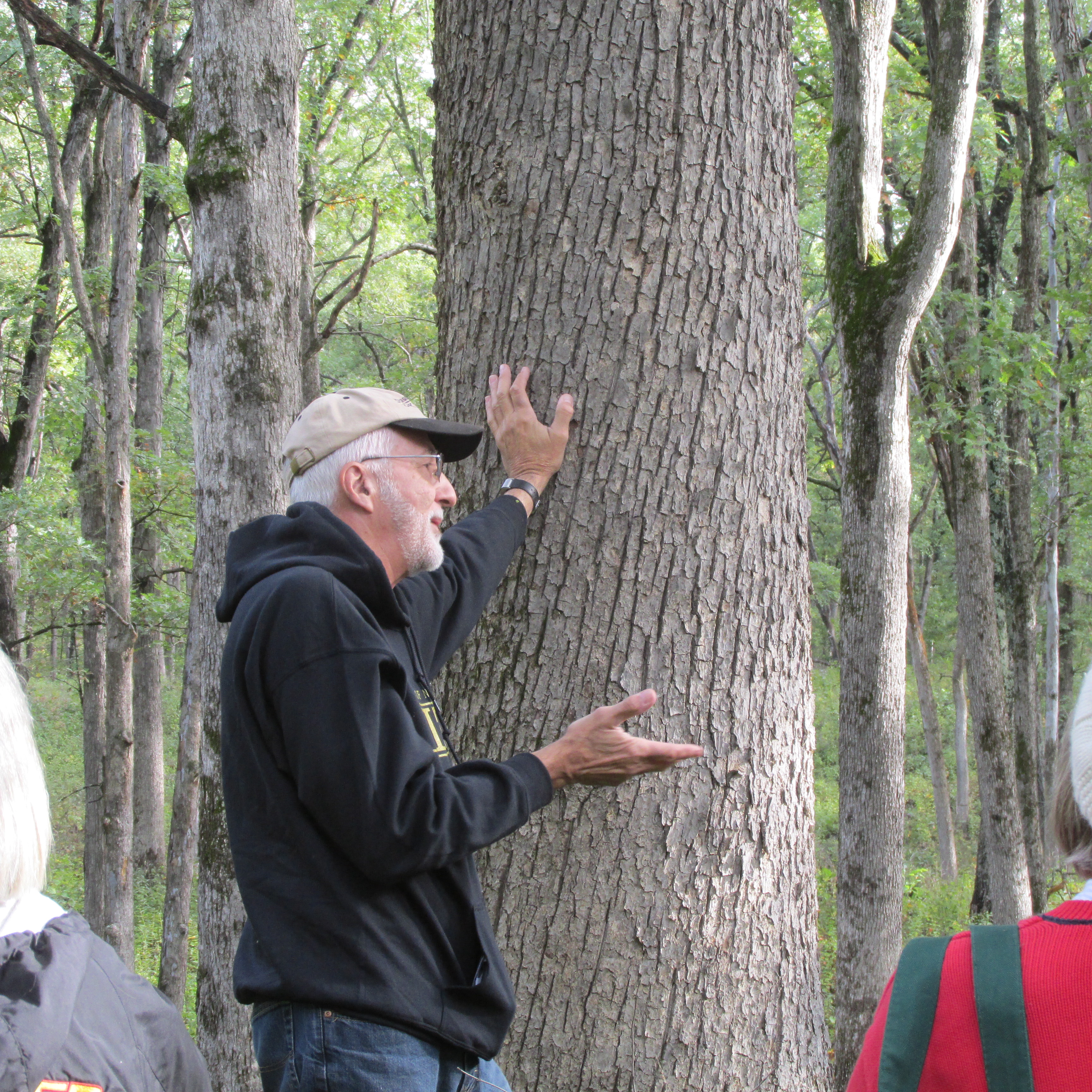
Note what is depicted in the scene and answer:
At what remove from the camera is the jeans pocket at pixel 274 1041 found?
1.81 metres

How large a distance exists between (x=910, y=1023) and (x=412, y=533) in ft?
4.58

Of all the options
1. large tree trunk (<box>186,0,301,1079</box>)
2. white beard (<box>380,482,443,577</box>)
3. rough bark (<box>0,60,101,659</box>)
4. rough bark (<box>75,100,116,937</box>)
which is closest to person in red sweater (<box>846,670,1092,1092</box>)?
white beard (<box>380,482,443,577</box>)

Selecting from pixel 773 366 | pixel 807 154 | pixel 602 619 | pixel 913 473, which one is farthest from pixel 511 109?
pixel 913 473

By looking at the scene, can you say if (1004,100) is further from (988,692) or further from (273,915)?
(273,915)

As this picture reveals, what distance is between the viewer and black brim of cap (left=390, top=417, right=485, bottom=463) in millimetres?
2279

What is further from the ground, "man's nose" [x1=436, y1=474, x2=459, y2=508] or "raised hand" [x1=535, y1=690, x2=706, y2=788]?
"man's nose" [x1=436, y1=474, x2=459, y2=508]

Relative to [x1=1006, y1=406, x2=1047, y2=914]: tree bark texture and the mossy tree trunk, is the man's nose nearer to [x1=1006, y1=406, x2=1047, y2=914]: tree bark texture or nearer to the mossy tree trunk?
the mossy tree trunk

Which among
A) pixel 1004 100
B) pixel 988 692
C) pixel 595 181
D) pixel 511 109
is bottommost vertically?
pixel 988 692

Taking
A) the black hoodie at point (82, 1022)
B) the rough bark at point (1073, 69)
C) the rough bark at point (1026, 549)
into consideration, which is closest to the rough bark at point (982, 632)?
the rough bark at point (1026, 549)

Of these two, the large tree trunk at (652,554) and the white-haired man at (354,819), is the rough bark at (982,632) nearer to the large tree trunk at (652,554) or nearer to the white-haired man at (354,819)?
the large tree trunk at (652,554)

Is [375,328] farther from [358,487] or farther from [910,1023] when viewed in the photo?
[910,1023]

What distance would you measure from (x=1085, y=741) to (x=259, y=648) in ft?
4.39

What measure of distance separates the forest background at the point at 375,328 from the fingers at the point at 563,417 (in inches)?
207

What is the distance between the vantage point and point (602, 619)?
2.41 meters
